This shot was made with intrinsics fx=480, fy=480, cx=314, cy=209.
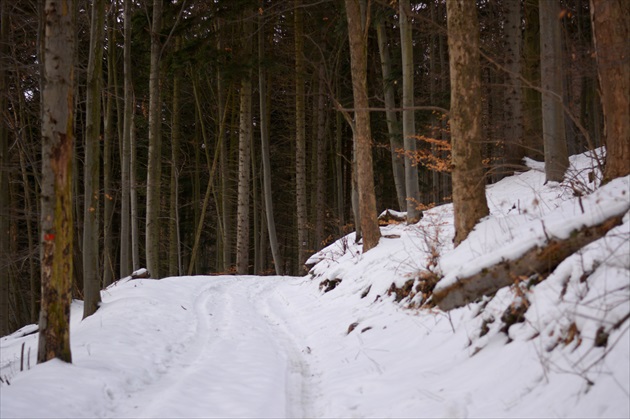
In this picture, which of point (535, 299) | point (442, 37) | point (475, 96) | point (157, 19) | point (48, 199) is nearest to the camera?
point (535, 299)

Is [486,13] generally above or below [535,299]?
above

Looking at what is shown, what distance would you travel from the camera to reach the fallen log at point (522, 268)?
173 inches

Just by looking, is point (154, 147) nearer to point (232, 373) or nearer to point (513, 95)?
point (232, 373)

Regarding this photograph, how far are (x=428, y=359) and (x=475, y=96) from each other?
147 inches

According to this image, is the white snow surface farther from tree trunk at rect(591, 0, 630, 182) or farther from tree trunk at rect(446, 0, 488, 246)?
tree trunk at rect(591, 0, 630, 182)

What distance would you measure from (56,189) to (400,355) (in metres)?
4.36

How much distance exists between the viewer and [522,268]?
15.4ft

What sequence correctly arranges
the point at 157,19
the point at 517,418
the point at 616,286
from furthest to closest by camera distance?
the point at 157,19 < the point at 616,286 < the point at 517,418

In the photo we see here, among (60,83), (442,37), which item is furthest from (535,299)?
(442,37)

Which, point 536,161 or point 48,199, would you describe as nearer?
point 48,199

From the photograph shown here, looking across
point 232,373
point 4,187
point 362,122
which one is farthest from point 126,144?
point 232,373

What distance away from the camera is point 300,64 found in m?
19.1

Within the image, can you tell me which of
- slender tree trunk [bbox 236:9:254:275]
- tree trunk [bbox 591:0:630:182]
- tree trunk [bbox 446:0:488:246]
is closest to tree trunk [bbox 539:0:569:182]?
tree trunk [bbox 446:0:488:246]

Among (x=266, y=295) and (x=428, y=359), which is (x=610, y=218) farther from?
(x=266, y=295)
